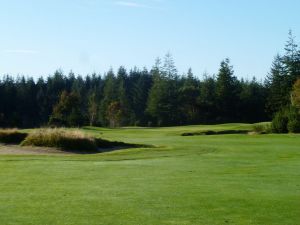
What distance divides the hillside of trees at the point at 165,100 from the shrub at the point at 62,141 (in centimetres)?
4403

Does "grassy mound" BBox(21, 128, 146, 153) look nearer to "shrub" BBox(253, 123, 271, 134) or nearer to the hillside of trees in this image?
"shrub" BBox(253, 123, 271, 134)

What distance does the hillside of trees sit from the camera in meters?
94.0

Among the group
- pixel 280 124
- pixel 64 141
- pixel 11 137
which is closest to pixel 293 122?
pixel 280 124

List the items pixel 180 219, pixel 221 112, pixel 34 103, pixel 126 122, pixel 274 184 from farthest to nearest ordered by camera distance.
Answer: pixel 34 103
pixel 126 122
pixel 221 112
pixel 274 184
pixel 180 219

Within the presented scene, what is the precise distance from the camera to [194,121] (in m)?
101

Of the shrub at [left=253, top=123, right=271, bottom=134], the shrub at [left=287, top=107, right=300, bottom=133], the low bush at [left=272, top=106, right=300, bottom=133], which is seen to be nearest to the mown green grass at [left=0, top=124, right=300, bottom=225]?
the shrub at [left=287, top=107, right=300, bottom=133]

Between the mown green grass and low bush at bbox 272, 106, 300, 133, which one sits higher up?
low bush at bbox 272, 106, 300, 133

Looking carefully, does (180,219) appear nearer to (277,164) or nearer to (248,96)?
(277,164)

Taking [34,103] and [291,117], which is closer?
[291,117]

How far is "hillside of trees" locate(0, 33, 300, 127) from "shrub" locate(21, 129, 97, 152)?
44030 mm

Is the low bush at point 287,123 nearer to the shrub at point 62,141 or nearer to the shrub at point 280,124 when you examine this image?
the shrub at point 280,124

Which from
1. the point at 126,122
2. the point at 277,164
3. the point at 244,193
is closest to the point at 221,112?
the point at 126,122

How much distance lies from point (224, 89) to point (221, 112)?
411 centimetres

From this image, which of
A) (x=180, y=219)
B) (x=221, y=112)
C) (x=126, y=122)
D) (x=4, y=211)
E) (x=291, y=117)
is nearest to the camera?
(x=180, y=219)
